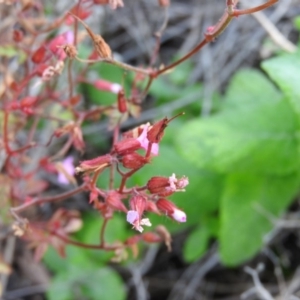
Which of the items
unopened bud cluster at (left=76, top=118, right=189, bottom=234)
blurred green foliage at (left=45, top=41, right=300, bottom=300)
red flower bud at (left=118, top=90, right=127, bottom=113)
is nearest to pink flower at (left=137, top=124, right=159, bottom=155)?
unopened bud cluster at (left=76, top=118, right=189, bottom=234)

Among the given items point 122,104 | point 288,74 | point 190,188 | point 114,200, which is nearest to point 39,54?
point 122,104

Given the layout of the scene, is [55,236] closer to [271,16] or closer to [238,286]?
[238,286]

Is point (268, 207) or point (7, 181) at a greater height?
point (7, 181)

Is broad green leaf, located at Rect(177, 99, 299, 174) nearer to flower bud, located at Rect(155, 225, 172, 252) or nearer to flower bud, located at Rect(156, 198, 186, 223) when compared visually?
flower bud, located at Rect(155, 225, 172, 252)

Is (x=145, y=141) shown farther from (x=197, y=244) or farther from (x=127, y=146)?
(x=197, y=244)

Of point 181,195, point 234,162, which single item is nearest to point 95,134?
point 181,195

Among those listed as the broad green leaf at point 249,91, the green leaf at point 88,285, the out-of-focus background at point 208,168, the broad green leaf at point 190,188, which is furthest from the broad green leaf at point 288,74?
the green leaf at point 88,285

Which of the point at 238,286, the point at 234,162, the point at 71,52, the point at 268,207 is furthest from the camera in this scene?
the point at 238,286
